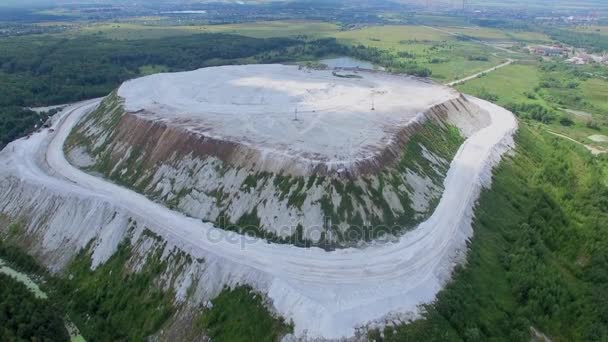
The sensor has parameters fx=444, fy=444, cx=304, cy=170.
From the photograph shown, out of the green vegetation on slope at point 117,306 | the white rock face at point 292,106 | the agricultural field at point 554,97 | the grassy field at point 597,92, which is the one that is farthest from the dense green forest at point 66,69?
the grassy field at point 597,92

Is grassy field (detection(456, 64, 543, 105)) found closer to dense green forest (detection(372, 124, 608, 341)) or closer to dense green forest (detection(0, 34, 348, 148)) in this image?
dense green forest (detection(372, 124, 608, 341))

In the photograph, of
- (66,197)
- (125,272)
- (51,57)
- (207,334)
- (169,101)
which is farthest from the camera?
(51,57)

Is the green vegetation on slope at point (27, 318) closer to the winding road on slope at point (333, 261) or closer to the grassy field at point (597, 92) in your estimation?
the winding road on slope at point (333, 261)

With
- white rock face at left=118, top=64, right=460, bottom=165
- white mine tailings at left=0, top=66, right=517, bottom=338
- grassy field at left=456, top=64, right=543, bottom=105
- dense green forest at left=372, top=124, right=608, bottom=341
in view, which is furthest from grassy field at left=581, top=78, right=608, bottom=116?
dense green forest at left=372, top=124, right=608, bottom=341

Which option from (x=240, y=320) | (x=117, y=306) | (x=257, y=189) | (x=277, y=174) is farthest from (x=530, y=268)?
(x=117, y=306)

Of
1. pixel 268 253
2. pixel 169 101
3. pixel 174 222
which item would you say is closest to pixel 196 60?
pixel 169 101

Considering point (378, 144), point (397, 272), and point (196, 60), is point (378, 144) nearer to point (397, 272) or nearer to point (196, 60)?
point (397, 272)
